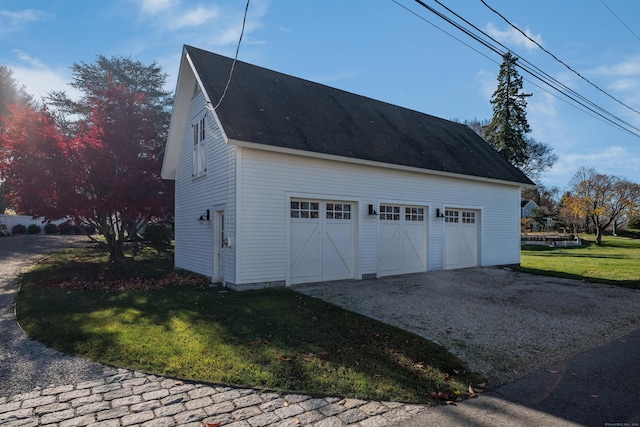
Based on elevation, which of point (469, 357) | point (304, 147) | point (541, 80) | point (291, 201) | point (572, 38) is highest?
point (572, 38)

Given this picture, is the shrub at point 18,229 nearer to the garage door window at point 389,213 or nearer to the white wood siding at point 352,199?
the white wood siding at point 352,199

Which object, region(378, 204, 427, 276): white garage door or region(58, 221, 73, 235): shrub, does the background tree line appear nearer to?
region(378, 204, 427, 276): white garage door

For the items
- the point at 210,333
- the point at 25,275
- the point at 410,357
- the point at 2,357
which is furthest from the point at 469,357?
the point at 25,275

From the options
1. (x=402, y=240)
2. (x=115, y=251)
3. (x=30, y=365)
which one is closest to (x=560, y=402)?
(x=30, y=365)

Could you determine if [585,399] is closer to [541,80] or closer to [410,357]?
[410,357]

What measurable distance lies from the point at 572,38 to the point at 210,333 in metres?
9.83

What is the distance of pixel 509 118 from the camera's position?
30578 mm

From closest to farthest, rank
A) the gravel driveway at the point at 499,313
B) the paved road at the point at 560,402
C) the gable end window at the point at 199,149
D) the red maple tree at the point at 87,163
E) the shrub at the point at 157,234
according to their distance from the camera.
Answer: the paved road at the point at 560,402, the gravel driveway at the point at 499,313, the gable end window at the point at 199,149, the red maple tree at the point at 87,163, the shrub at the point at 157,234

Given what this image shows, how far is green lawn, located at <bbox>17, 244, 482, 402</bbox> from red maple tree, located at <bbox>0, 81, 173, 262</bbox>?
475 cm

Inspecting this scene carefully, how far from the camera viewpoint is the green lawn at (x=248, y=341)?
13.1 feet

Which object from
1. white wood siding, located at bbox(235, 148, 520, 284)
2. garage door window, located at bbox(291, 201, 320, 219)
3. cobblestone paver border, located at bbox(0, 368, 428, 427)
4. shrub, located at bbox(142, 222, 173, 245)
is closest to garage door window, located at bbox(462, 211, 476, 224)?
white wood siding, located at bbox(235, 148, 520, 284)

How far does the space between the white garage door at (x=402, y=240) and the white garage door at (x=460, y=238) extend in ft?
3.95

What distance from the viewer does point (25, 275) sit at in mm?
11211

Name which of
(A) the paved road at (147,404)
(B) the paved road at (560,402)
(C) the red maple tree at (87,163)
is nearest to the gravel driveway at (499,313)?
(B) the paved road at (560,402)
